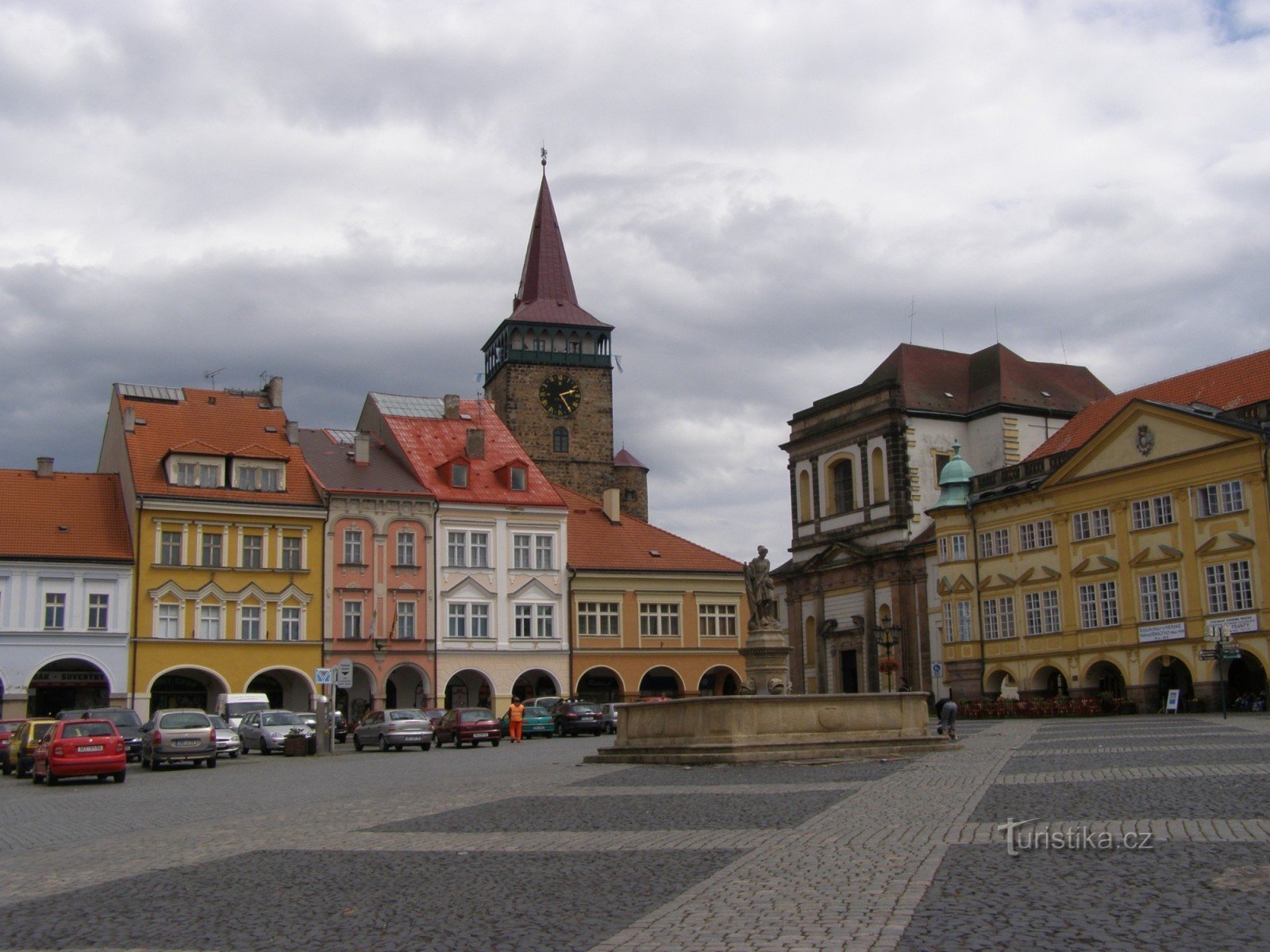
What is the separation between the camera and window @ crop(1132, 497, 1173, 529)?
52.0m

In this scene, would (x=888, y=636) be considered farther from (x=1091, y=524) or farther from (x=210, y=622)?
(x=210, y=622)

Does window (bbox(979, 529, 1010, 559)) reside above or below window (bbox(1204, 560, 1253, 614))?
above

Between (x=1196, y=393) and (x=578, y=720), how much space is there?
1077 inches

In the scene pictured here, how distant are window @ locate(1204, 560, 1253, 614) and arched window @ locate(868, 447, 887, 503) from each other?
20.8 meters

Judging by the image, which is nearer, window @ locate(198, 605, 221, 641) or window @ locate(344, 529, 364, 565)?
window @ locate(198, 605, 221, 641)

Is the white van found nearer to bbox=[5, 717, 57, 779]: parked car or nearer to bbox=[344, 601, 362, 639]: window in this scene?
bbox=[344, 601, 362, 639]: window

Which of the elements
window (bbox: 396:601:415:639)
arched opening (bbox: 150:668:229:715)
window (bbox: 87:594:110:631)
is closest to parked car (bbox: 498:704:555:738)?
window (bbox: 396:601:415:639)

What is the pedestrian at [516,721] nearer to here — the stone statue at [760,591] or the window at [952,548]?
the stone statue at [760,591]

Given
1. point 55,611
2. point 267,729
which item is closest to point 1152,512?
point 267,729

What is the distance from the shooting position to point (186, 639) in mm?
54156

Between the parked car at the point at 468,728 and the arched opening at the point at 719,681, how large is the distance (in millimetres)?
21296

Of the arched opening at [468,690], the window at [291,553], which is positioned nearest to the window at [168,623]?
the window at [291,553]

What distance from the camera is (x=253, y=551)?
185 ft

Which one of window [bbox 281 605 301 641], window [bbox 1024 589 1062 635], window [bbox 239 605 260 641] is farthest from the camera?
window [bbox 1024 589 1062 635]
